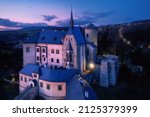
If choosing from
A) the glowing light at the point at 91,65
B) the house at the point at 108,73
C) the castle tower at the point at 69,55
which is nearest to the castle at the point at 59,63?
the castle tower at the point at 69,55

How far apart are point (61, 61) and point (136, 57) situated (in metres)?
6.14

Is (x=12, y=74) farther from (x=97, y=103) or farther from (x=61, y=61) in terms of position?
(x=97, y=103)

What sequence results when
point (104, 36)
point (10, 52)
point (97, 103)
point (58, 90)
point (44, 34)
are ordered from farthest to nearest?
point (104, 36) < point (10, 52) < point (44, 34) < point (58, 90) < point (97, 103)

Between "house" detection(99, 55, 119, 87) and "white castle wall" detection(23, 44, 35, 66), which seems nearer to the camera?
"house" detection(99, 55, 119, 87)

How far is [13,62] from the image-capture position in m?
14.1

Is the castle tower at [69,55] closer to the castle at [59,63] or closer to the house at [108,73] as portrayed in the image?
the castle at [59,63]

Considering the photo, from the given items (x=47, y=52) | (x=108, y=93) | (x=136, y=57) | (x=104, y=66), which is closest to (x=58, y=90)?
(x=108, y=93)

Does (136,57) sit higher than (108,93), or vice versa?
(136,57)

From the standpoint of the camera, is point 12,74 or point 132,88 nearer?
point 132,88

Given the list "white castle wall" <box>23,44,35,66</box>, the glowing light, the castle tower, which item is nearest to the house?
the glowing light

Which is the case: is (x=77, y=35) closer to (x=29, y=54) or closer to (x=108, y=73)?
(x=108, y=73)

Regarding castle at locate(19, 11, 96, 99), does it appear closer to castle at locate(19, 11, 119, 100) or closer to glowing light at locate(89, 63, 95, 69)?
castle at locate(19, 11, 119, 100)

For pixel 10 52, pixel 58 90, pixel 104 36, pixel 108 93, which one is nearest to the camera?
Answer: pixel 58 90

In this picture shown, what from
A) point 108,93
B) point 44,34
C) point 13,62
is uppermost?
point 44,34
